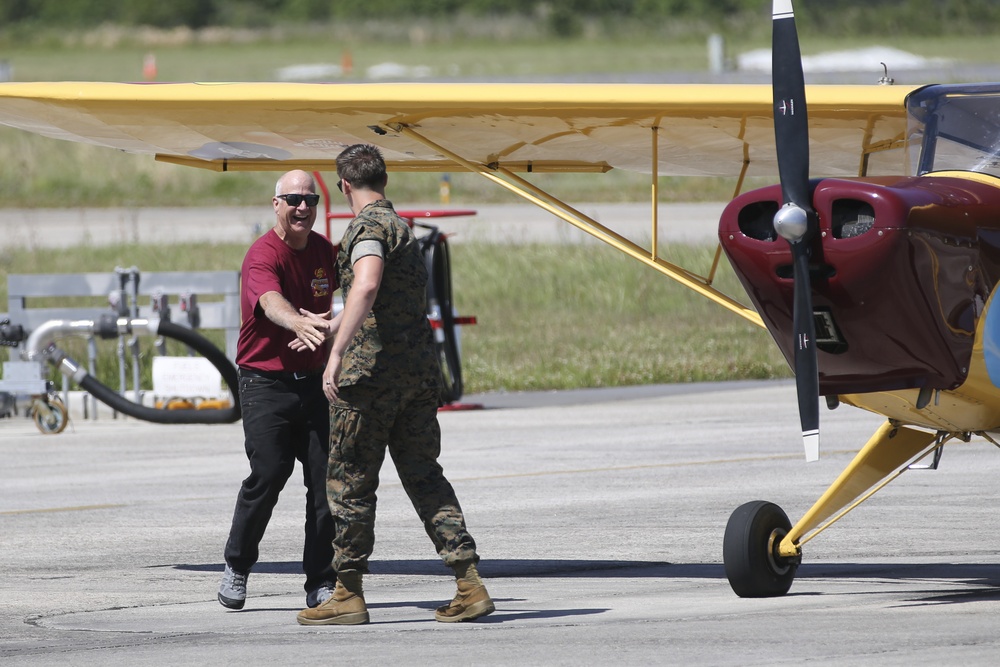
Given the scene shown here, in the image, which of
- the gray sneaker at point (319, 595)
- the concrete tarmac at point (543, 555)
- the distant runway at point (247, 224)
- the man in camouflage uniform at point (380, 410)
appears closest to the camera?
the concrete tarmac at point (543, 555)

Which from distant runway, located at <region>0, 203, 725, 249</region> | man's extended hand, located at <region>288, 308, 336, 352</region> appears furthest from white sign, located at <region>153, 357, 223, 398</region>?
distant runway, located at <region>0, 203, 725, 249</region>

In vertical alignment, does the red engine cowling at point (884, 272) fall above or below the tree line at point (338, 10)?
below

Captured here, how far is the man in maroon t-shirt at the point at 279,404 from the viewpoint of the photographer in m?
6.47

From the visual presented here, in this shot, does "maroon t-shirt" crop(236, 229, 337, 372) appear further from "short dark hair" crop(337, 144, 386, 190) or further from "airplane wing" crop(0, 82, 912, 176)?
"airplane wing" crop(0, 82, 912, 176)

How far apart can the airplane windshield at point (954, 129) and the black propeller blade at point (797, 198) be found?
0.75m

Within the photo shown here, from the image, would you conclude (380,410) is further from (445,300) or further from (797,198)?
(445,300)

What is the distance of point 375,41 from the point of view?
209 ft

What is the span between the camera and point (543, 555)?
7.90 meters

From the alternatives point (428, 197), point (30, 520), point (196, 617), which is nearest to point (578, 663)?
point (196, 617)

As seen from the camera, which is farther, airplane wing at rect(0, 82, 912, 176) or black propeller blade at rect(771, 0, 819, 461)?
airplane wing at rect(0, 82, 912, 176)

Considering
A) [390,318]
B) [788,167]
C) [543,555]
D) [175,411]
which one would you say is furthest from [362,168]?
[175,411]

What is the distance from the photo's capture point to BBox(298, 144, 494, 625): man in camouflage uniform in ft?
19.7

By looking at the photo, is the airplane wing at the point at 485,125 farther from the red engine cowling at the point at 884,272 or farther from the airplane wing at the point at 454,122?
the red engine cowling at the point at 884,272

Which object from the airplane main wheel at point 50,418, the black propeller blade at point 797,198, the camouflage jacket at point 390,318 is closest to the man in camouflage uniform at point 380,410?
the camouflage jacket at point 390,318
